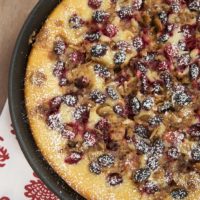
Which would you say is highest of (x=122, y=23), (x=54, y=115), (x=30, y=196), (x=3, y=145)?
(x=122, y=23)

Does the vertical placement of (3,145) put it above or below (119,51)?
below

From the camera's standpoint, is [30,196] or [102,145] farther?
[30,196]

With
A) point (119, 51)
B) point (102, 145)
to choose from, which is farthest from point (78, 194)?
point (119, 51)

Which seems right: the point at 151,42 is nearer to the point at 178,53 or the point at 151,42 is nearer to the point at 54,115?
the point at 178,53

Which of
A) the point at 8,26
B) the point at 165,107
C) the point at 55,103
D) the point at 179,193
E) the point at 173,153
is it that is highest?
the point at 8,26

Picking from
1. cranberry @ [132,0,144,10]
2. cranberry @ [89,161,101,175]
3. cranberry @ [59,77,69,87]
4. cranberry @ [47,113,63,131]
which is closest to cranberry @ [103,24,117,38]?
cranberry @ [132,0,144,10]

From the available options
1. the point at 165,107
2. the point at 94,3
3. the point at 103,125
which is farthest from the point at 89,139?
the point at 94,3

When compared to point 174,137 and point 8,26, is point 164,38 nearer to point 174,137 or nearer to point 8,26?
point 174,137
